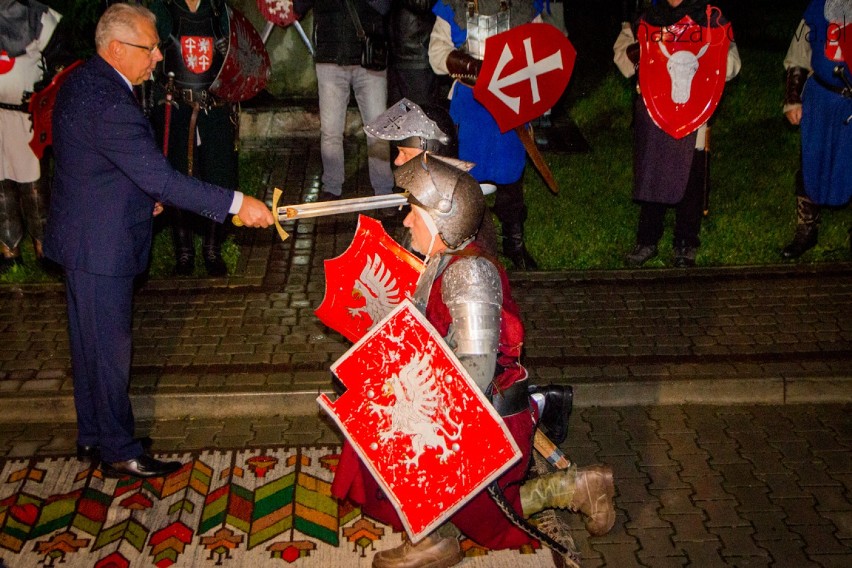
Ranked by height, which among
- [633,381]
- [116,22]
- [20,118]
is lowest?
[633,381]

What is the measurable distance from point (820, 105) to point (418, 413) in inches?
197

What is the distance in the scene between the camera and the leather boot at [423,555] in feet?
14.6

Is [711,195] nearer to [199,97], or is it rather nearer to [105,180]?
[199,97]

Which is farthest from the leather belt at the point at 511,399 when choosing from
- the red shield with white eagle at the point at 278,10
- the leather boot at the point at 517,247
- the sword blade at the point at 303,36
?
the sword blade at the point at 303,36

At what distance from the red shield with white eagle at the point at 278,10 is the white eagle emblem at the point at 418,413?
5.94 m

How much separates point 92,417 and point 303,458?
46.4 inches

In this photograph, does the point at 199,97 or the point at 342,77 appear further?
the point at 342,77

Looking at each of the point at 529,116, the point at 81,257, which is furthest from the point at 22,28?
the point at 529,116

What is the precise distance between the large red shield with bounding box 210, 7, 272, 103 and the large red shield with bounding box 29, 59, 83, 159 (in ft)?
3.33

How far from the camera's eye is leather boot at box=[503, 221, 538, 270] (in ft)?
25.3

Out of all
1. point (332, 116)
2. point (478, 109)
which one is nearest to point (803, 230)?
point (478, 109)

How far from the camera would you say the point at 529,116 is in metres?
7.00

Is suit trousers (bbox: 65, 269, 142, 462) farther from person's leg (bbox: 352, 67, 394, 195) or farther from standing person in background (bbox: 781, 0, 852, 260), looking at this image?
standing person in background (bbox: 781, 0, 852, 260)

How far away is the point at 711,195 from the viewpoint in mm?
9477
